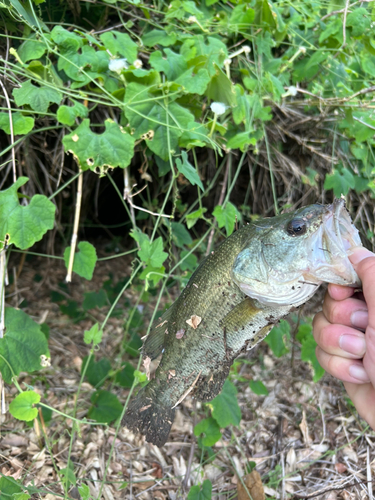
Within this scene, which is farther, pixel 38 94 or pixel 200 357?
pixel 38 94

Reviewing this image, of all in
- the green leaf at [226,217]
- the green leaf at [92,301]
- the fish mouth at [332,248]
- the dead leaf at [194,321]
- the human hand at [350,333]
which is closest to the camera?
the fish mouth at [332,248]

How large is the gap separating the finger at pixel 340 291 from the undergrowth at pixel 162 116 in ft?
1.48

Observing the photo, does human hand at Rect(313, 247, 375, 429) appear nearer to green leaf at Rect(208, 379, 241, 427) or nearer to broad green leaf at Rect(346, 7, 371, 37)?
green leaf at Rect(208, 379, 241, 427)

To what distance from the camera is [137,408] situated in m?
1.47

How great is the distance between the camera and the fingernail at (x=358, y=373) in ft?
4.14

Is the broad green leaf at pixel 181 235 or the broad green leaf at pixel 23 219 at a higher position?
the broad green leaf at pixel 23 219

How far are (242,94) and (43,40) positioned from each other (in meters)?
0.84

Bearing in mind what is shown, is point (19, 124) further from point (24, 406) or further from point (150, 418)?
point (150, 418)

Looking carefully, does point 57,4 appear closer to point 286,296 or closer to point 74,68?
point 74,68

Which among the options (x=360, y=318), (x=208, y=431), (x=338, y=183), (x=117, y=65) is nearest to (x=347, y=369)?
(x=360, y=318)

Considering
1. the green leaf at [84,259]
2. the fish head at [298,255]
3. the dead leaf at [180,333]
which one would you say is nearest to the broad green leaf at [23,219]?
the green leaf at [84,259]

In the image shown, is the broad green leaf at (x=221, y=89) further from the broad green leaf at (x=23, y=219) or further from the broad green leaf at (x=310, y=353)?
the broad green leaf at (x=310, y=353)

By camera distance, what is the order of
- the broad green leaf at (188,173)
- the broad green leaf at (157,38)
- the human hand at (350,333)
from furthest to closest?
the broad green leaf at (157,38) → the broad green leaf at (188,173) → the human hand at (350,333)

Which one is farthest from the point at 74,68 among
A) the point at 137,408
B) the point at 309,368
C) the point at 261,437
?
the point at 309,368
